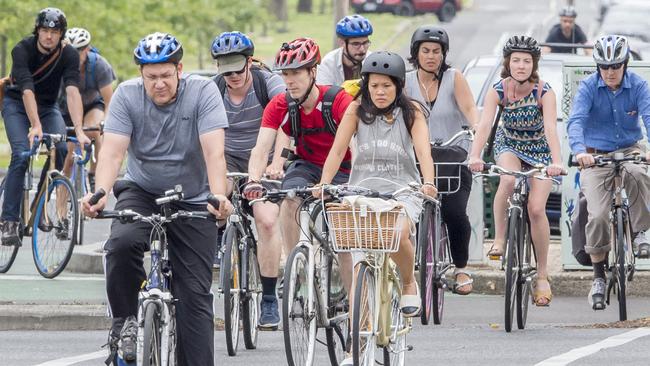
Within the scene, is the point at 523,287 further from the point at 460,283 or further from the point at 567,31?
the point at 567,31

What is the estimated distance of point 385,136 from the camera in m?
9.30

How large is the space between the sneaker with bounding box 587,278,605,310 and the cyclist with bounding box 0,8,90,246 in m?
4.37

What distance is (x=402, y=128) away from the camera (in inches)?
367

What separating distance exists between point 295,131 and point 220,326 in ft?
6.18

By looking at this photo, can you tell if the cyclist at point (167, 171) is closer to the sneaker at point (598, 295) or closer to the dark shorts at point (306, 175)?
the dark shorts at point (306, 175)

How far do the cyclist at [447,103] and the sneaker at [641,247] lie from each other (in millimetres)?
1163

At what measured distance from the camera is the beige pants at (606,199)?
1182 cm

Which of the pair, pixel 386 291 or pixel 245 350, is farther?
pixel 245 350

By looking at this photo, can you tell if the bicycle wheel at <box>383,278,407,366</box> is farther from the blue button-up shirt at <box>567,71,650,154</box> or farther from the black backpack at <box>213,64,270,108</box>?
the blue button-up shirt at <box>567,71,650,154</box>

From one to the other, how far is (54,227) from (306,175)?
3.71 m

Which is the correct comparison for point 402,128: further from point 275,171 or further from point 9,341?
point 9,341

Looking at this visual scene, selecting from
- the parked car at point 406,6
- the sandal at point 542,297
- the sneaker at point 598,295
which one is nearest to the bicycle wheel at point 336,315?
the sandal at point 542,297

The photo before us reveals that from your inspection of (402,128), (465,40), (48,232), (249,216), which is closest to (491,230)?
(48,232)

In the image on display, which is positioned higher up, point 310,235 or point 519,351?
point 310,235
